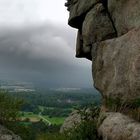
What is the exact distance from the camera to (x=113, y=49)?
3466 centimetres

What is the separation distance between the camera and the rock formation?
1092 inches

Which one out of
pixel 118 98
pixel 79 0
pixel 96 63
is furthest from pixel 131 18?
pixel 79 0

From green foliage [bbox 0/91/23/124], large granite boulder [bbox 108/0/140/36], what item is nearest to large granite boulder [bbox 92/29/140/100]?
large granite boulder [bbox 108/0/140/36]

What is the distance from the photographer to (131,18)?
3562cm

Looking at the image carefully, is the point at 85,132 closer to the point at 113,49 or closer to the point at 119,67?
the point at 119,67

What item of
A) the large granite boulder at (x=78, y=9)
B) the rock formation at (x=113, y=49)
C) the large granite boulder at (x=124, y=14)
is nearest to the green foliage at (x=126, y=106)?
the rock formation at (x=113, y=49)

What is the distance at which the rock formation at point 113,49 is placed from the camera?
27734mm

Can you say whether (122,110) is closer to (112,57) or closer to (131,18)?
(112,57)

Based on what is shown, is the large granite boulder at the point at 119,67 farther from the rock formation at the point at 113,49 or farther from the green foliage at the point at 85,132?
the green foliage at the point at 85,132

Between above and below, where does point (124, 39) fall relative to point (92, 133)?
above

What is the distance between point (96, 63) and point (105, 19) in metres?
5.39

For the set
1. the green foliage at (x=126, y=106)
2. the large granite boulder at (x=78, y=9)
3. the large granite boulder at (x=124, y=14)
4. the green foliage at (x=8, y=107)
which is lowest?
the green foliage at (x=8, y=107)

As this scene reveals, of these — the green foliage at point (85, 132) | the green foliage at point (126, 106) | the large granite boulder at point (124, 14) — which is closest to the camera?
the green foliage at point (126, 106)

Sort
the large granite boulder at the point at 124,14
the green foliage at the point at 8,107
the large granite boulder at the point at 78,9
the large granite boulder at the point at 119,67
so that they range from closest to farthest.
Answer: the large granite boulder at the point at 119,67 < the large granite boulder at the point at 124,14 < the large granite boulder at the point at 78,9 < the green foliage at the point at 8,107
